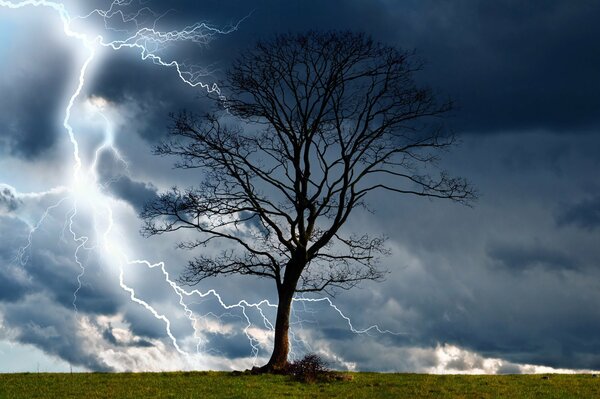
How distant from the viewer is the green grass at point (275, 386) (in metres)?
19.8

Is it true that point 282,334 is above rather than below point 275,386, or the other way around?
above

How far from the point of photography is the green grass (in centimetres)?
1978

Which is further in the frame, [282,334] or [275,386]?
[282,334]

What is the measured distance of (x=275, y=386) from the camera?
21172mm

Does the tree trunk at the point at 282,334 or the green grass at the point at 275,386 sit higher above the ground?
the tree trunk at the point at 282,334

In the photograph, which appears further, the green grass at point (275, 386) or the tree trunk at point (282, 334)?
the tree trunk at point (282, 334)

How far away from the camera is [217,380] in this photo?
22328 mm

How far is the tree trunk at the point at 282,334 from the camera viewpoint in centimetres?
2481

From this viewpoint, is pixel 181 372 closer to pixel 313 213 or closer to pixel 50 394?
pixel 50 394

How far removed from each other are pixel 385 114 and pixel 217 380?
12022mm

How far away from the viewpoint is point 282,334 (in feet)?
82.9

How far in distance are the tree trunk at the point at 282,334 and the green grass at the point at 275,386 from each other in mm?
1250

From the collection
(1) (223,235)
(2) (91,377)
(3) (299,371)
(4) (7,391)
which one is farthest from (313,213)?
(4) (7,391)

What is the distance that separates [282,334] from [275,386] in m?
4.17
